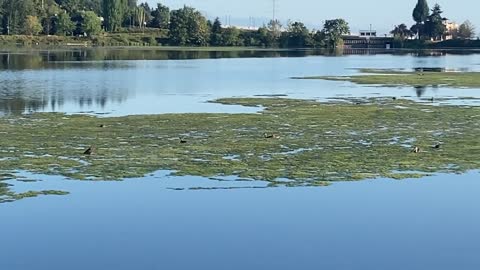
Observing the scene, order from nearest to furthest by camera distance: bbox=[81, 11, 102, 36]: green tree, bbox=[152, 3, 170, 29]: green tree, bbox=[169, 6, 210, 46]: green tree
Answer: bbox=[81, 11, 102, 36]: green tree
bbox=[169, 6, 210, 46]: green tree
bbox=[152, 3, 170, 29]: green tree

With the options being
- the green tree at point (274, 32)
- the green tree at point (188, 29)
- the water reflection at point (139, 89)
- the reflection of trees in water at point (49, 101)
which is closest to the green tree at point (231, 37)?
the green tree at point (188, 29)

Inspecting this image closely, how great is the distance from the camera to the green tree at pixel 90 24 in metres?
126

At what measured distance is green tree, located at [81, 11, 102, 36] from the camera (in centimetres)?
12569

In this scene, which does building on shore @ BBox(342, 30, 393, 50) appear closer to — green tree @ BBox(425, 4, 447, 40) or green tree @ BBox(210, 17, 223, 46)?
green tree @ BBox(425, 4, 447, 40)

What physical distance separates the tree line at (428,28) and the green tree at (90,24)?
220 ft

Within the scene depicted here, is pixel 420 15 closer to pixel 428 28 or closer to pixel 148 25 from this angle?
pixel 428 28

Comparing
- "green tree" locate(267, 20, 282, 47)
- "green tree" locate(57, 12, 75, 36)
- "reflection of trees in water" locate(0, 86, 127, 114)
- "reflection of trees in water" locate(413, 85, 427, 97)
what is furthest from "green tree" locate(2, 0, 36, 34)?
"reflection of trees in water" locate(413, 85, 427, 97)

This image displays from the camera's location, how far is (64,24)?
125 metres

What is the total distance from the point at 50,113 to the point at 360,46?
149937 millimetres

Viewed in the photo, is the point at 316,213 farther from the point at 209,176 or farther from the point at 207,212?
the point at 209,176

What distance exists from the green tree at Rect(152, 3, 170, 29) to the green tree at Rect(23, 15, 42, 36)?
38624mm

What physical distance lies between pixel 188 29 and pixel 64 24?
22268 mm

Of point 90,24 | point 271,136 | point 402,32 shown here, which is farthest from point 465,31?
point 271,136

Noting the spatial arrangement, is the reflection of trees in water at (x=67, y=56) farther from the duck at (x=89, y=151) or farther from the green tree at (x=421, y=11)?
the green tree at (x=421, y=11)
